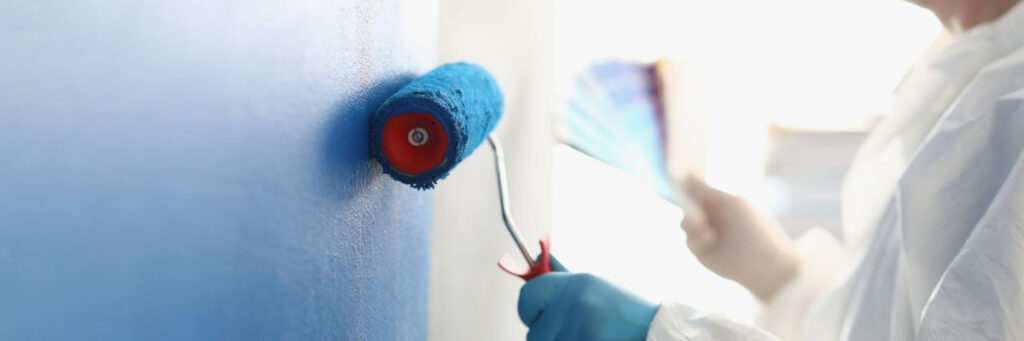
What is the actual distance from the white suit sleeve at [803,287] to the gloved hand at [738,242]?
2 cm

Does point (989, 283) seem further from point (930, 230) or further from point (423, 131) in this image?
point (423, 131)

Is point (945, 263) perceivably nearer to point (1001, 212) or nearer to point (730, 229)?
point (1001, 212)

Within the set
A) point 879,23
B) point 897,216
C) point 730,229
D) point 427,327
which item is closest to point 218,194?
point 897,216

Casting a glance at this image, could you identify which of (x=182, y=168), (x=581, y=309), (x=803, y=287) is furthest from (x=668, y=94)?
(x=182, y=168)

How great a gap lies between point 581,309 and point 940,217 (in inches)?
14.1

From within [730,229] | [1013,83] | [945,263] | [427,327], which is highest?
[1013,83]

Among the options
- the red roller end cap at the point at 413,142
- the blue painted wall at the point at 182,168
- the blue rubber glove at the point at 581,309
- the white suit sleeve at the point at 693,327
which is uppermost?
the blue painted wall at the point at 182,168

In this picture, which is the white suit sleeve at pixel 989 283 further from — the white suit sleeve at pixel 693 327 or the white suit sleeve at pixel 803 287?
the white suit sleeve at pixel 803 287

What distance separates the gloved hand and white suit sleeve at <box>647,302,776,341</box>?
42 centimetres

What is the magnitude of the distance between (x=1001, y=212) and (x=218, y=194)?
1.99 ft

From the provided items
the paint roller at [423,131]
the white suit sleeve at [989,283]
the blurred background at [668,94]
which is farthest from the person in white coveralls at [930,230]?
the paint roller at [423,131]

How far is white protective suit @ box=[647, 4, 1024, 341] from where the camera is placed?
65cm

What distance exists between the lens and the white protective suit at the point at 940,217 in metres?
0.65

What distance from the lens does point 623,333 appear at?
33.2 inches
